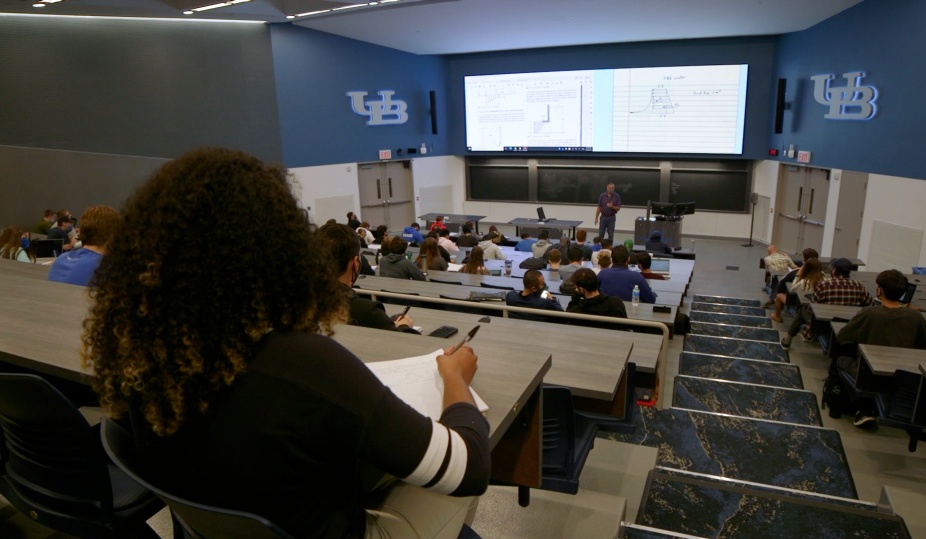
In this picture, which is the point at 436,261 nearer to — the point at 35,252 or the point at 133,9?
the point at 35,252

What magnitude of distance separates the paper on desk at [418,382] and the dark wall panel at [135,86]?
10.8 meters

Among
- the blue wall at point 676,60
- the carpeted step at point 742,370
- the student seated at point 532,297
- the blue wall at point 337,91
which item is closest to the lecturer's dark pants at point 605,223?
the blue wall at point 676,60

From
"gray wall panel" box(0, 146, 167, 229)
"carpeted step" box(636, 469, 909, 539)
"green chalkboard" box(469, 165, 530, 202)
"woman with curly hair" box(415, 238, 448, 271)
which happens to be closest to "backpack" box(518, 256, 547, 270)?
"woman with curly hair" box(415, 238, 448, 271)

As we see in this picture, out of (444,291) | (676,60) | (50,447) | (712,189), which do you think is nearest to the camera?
(50,447)

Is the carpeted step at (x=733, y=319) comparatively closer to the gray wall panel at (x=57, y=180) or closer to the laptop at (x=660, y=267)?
the laptop at (x=660, y=267)

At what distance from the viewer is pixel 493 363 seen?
154 cm

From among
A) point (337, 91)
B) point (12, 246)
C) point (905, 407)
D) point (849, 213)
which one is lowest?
point (905, 407)

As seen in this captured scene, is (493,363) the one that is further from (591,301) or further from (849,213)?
(849,213)

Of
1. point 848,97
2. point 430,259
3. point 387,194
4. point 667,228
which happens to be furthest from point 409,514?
point 387,194

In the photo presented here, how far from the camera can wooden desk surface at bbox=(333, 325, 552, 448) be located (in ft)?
4.31

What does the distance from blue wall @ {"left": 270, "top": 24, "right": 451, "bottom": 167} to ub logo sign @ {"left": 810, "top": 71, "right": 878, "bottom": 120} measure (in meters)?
9.12

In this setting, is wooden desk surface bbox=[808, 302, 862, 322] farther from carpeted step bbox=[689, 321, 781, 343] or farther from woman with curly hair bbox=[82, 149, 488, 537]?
woman with curly hair bbox=[82, 149, 488, 537]

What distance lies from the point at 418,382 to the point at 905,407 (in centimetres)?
404

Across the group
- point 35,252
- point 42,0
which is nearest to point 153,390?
point 35,252
